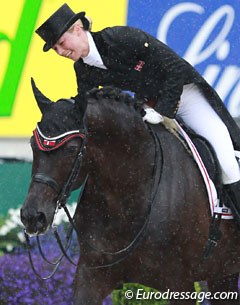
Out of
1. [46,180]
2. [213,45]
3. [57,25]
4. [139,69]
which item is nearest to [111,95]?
[139,69]

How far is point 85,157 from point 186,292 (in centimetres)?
96

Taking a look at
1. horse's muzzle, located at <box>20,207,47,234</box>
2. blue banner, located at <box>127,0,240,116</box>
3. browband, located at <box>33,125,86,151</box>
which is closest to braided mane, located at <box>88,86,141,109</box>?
browband, located at <box>33,125,86,151</box>

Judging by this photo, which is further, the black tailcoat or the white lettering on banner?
the white lettering on banner

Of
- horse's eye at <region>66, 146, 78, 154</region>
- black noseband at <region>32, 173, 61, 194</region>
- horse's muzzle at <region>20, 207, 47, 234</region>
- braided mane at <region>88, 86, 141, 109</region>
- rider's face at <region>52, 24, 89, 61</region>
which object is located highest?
rider's face at <region>52, 24, 89, 61</region>

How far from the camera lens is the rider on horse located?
4.38 m

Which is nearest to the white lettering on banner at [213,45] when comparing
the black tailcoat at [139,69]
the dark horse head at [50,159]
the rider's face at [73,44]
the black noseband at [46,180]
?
the black tailcoat at [139,69]

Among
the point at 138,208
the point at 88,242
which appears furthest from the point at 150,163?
the point at 88,242

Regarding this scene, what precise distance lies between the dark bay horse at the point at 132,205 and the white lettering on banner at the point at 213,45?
2373mm

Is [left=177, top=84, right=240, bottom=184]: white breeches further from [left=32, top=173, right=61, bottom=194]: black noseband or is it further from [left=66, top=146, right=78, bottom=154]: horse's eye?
[left=32, top=173, right=61, bottom=194]: black noseband

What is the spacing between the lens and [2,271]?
6453mm

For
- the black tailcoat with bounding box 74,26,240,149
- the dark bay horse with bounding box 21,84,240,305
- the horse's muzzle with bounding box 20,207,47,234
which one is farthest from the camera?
the black tailcoat with bounding box 74,26,240,149

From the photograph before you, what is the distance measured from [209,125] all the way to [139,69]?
555 millimetres

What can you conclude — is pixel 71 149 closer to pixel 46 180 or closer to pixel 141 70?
Result: pixel 46 180

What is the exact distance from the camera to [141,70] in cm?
458
